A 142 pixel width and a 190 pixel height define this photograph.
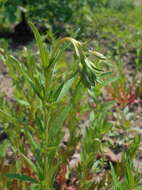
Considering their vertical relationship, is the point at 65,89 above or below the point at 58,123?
above

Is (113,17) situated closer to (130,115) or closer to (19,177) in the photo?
(130,115)

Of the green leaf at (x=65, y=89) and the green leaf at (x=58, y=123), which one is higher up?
the green leaf at (x=65, y=89)

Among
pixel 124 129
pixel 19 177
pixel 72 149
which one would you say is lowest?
pixel 124 129

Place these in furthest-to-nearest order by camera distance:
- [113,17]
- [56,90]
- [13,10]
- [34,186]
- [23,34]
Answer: [113,17] < [23,34] < [13,10] < [34,186] < [56,90]

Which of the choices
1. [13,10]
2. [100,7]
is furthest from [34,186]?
[100,7]

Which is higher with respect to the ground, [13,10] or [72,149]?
[13,10]

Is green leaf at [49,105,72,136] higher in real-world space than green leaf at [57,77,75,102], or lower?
lower

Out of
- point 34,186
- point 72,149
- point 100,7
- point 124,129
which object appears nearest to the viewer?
point 34,186

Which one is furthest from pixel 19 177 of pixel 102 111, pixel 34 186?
pixel 102 111

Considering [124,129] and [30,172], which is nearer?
[30,172]

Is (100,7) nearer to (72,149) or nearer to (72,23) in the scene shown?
(72,23)
